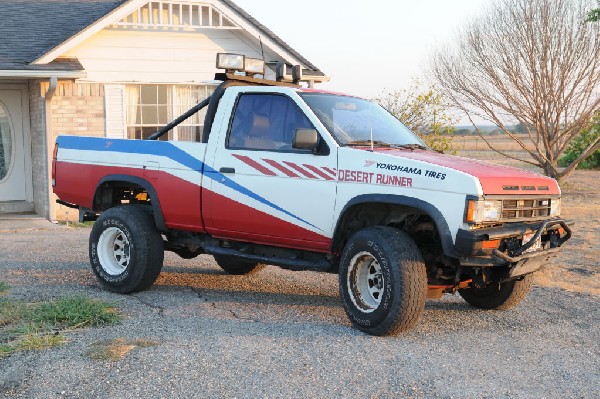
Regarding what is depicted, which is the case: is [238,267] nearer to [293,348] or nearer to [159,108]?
[293,348]

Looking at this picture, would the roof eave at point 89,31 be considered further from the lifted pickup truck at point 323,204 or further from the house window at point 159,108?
the lifted pickup truck at point 323,204

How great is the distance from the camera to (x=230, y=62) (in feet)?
24.0

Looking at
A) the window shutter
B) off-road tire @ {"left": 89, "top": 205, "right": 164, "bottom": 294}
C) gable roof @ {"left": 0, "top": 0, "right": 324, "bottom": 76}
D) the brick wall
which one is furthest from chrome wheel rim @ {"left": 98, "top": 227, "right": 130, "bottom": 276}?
the window shutter

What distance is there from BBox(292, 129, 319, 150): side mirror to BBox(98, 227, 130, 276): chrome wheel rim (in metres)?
2.43

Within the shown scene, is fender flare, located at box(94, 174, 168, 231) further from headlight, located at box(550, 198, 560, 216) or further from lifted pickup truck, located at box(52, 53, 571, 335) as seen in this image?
headlight, located at box(550, 198, 560, 216)

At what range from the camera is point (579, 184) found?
23906 millimetres

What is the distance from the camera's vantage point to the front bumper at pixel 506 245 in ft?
18.1

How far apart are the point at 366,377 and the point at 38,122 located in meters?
11.3

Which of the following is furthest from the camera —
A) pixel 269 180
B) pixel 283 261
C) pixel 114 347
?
pixel 283 261

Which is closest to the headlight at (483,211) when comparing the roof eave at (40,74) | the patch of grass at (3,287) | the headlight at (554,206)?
the headlight at (554,206)

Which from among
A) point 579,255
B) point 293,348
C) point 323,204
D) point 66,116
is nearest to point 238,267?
point 323,204

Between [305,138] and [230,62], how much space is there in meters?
1.60

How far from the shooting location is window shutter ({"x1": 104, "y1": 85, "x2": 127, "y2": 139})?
14.5 metres

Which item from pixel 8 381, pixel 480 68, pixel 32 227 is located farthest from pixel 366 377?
pixel 480 68
